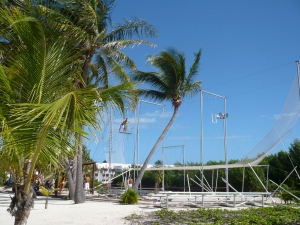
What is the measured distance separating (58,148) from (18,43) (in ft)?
6.00

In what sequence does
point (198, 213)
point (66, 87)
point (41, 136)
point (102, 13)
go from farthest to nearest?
point (102, 13), point (198, 213), point (66, 87), point (41, 136)

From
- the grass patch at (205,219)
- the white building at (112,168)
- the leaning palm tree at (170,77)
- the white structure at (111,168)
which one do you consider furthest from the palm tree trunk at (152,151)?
the grass patch at (205,219)

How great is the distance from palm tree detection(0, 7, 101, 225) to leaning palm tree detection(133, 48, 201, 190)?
49.9ft

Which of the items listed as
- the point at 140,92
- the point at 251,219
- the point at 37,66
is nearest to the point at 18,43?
the point at 37,66

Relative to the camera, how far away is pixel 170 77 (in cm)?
2155

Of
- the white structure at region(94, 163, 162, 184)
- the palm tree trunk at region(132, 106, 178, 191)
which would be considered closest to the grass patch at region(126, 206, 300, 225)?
the palm tree trunk at region(132, 106, 178, 191)

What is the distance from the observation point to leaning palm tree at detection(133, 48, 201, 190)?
2131 cm

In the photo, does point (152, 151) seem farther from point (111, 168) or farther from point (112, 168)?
point (112, 168)

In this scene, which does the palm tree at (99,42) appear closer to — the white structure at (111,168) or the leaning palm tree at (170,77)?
the leaning palm tree at (170,77)

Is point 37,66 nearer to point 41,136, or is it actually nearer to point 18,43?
point 18,43

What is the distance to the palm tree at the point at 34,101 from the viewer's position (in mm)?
5336

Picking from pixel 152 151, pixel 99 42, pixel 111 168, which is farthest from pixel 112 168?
pixel 99 42

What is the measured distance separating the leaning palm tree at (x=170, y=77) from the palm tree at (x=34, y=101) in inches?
599

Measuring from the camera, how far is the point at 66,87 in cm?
639
